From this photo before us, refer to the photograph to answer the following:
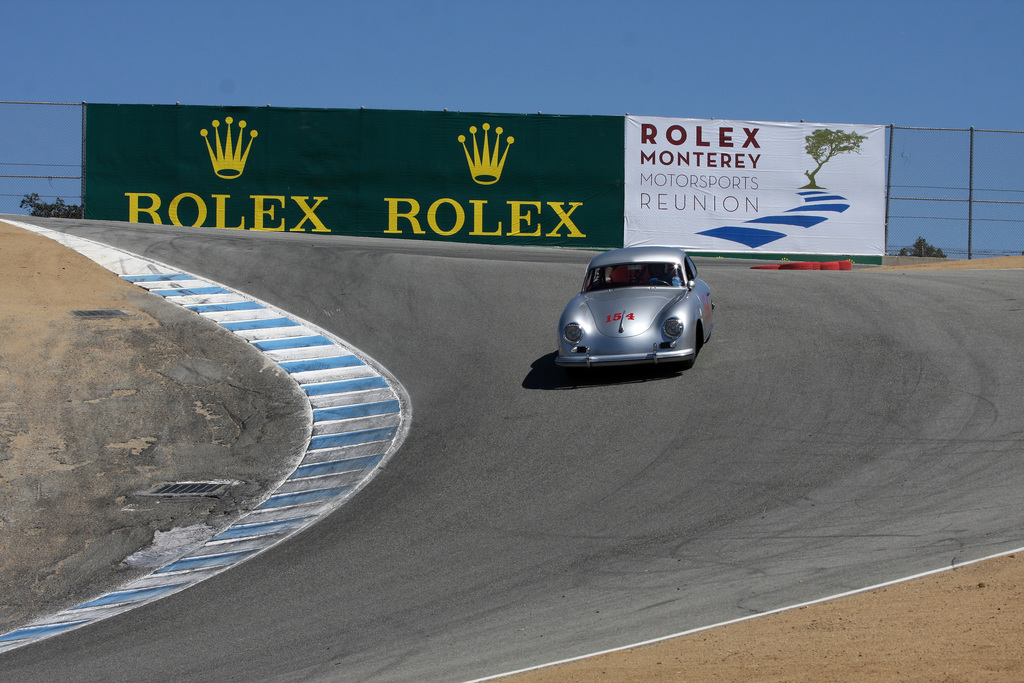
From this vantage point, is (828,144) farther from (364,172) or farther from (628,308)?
(628,308)

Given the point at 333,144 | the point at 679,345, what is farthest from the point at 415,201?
the point at 679,345

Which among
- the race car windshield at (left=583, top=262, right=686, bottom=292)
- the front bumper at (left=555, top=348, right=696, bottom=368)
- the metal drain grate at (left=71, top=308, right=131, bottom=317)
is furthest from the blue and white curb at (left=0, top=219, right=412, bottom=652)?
the race car windshield at (left=583, top=262, right=686, bottom=292)

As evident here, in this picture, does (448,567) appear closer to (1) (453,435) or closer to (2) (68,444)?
(1) (453,435)

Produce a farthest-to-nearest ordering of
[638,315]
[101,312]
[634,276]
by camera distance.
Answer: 1. [101,312]
2. [634,276]
3. [638,315]

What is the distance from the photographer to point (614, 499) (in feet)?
25.6

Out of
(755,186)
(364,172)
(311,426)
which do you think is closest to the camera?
(311,426)

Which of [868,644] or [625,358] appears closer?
[868,644]

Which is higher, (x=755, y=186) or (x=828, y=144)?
(x=828, y=144)

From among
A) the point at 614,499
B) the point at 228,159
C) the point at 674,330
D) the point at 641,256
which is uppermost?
the point at 228,159

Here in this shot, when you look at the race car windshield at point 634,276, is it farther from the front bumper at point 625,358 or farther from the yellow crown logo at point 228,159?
the yellow crown logo at point 228,159

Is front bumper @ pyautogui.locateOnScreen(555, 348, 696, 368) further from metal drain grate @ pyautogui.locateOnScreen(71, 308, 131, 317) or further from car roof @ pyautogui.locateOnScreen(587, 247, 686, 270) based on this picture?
metal drain grate @ pyautogui.locateOnScreen(71, 308, 131, 317)

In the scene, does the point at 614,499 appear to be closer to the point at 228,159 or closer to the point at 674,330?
the point at 674,330

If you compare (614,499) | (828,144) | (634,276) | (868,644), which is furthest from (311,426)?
(828,144)

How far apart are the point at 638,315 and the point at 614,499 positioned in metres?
3.51
